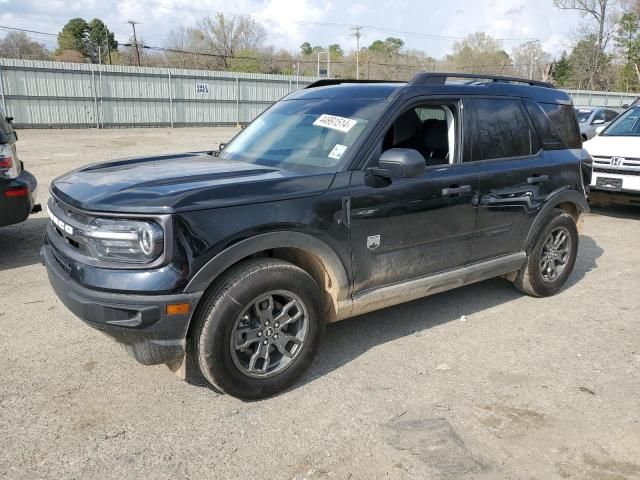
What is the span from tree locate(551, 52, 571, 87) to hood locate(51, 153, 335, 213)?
62299 millimetres

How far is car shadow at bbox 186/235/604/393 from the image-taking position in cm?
374

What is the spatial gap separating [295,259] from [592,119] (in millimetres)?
16167

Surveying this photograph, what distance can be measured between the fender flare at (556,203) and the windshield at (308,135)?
193 cm

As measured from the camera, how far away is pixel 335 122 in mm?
3852

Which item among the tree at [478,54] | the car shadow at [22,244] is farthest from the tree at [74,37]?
the car shadow at [22,244]

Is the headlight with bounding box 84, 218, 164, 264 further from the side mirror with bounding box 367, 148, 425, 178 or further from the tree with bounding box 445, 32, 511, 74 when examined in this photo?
the tree with bounding box 445, 32, 511, 74

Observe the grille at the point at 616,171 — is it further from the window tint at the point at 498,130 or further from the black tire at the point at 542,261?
the window tint at the point at 498,130

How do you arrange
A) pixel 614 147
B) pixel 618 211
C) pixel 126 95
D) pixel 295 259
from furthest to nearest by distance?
pixel 126 95
pixel 618 211
pixel 614 147
pixel 295 259

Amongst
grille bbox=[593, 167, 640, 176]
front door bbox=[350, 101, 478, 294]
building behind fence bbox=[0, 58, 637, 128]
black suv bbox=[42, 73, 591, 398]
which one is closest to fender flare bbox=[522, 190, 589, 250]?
black suv bbox=[42, 73, 591, 398]

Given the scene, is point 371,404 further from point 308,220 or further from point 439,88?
point 439,88

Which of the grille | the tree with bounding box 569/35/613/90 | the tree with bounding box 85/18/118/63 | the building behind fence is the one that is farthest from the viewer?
the tree with bounding box 85/18/118/63

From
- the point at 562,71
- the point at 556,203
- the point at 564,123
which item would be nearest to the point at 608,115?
the point at 564,123

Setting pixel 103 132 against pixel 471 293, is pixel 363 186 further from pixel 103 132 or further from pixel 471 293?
pixel 103 132

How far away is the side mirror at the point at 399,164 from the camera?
11.1 ft
